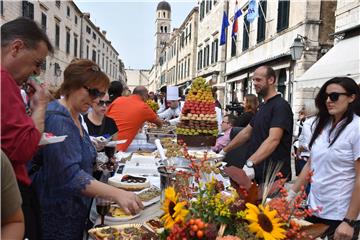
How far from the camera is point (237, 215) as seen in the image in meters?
1.33

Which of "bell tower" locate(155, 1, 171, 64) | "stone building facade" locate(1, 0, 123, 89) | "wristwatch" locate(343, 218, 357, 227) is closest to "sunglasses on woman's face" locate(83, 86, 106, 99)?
"wristwatch" locate(343, 218, 357, 227)

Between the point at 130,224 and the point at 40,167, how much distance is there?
0.65 m

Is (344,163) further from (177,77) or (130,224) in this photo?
(177,77)

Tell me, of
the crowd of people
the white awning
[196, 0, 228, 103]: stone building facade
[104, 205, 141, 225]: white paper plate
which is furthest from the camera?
[196, 0, 228, 103]: stone building facade

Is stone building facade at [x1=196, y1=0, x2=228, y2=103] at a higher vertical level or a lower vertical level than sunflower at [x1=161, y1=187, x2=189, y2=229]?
higher

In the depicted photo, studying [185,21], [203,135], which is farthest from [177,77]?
[203,135]

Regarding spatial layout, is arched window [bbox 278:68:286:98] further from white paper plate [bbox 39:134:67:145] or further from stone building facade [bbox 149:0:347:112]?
white paper plate [bbox 39:134:67:145]

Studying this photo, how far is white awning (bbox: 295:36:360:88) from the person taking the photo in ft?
27.8

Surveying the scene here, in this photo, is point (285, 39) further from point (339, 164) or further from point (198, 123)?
point (339, 164)

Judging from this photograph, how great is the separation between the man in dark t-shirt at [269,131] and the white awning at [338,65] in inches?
209

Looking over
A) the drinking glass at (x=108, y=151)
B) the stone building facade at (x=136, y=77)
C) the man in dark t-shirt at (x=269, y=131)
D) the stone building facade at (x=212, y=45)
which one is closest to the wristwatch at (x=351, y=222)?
the man in dark t-shirt at (x=269, y=131)

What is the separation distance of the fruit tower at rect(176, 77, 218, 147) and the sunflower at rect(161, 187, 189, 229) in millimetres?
2670

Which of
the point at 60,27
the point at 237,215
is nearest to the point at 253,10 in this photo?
the point at 237,215

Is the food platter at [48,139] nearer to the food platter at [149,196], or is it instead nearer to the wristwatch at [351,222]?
the food platter at [149,196]
